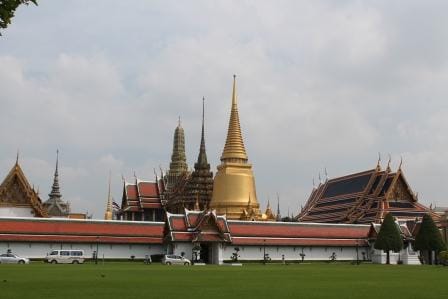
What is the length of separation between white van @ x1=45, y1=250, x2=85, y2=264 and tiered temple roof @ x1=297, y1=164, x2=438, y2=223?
105 feet

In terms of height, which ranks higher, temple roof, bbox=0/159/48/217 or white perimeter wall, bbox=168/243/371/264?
temple roof, bbox=0/159/48/217

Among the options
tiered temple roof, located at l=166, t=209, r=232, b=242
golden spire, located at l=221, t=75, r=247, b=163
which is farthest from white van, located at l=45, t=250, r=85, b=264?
golden spire, located at l=221, t=75, r=247, b=163

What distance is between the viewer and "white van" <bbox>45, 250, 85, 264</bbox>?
44.4 meters

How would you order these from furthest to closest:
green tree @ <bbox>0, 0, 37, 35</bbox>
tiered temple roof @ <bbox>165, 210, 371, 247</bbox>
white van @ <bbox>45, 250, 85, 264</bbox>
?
tiered temple roof @ <bbox>165, 210, 371, 247</bbox>, white van @ <bbox>45, 250, 85, 264</bbox>, green tree @ <bbox>0, 0, 37, 35</bbox>

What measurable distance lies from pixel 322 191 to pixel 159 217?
70.5 feet

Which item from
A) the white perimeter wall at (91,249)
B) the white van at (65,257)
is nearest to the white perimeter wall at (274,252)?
the white perimeter wall at (91,249)

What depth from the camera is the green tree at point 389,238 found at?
170ft

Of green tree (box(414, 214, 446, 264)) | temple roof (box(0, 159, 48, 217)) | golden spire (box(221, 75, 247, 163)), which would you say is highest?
golden spire (box(221, 75, 247, 163))

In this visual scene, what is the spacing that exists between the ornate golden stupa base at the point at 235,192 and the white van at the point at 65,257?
28.5 meters

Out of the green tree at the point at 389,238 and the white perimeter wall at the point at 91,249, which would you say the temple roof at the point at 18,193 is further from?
the green tree at the point at 389,238

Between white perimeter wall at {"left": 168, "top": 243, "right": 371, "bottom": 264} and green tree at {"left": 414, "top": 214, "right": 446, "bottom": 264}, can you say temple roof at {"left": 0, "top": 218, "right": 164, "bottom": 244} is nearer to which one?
white perimeter wall at {"left": 168, "top": 243, "right": 371, "bottom": 264}

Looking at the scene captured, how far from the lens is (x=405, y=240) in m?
→ 58.1

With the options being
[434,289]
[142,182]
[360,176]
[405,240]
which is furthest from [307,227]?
[434,289]

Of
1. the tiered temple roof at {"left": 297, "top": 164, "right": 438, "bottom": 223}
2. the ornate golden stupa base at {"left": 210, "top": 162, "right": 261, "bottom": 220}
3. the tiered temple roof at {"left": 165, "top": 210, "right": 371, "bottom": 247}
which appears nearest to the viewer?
the tiered temple roof at {"left": 165, "top": 210, "right": 371, "bottom": 247}
